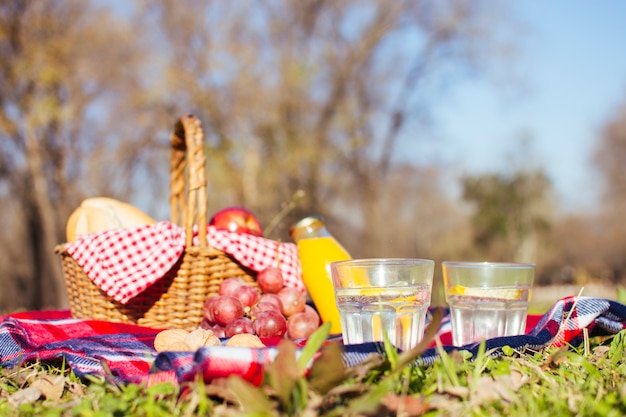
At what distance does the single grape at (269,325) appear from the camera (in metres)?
1.74

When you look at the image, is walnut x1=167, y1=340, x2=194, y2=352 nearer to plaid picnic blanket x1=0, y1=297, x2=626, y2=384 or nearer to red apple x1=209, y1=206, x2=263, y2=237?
plaid picnic blanket x1=0, y1=297, x2=626, y2=384

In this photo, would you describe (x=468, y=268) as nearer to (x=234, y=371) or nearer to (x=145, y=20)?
(x=234, y=371)

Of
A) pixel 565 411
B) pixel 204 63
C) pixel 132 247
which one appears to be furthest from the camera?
pixel 204 63

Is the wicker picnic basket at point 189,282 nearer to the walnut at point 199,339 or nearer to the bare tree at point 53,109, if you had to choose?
the walnut at point 199,339

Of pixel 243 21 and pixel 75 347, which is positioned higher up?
pixel 243 21

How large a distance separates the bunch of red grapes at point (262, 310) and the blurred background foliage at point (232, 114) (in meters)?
7.84

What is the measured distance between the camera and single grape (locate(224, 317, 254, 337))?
5.75 ft

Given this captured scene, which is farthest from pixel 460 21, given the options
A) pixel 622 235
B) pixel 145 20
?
pixel 622 235

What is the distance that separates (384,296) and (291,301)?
0.61 m

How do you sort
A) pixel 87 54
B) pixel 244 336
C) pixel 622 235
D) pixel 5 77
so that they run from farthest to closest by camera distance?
pixel 622 235
pixel 87 54
pixel 5 77
pixel 244 336

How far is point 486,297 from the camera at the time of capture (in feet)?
5.45

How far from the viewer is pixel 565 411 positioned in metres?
1.03

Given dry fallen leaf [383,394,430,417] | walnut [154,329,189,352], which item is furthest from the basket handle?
dry fallen leaf [383,394,430,417]

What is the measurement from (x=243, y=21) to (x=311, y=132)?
3.24 meters
